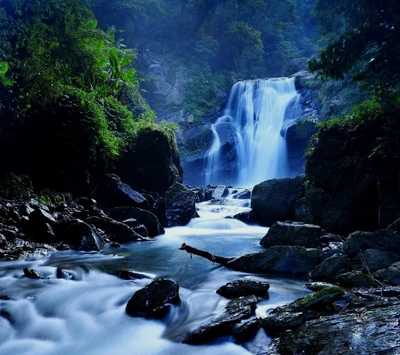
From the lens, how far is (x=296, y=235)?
28.3 feet

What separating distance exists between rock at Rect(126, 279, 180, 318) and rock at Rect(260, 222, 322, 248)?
4.64m

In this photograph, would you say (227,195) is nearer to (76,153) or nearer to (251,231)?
(251,231)

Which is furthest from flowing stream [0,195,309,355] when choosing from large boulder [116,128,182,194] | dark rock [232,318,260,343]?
large boulder [116,128,182,194]

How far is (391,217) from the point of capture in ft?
27.1

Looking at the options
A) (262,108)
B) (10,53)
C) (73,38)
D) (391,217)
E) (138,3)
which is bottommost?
(391,217)

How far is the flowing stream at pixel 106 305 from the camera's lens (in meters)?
3.86

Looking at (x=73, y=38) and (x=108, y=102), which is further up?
(x=73, y=38)

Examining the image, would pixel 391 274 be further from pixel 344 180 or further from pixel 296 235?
pixel 344 180

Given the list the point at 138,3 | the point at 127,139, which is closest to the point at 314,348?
the point at 127,139

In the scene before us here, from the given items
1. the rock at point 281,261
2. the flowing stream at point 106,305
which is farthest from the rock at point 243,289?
the rock at point 281,261

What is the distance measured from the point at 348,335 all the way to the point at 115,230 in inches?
301

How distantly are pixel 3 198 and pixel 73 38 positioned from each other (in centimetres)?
772

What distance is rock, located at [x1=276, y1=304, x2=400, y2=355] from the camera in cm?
291

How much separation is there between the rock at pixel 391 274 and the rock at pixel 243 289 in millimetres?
1953
